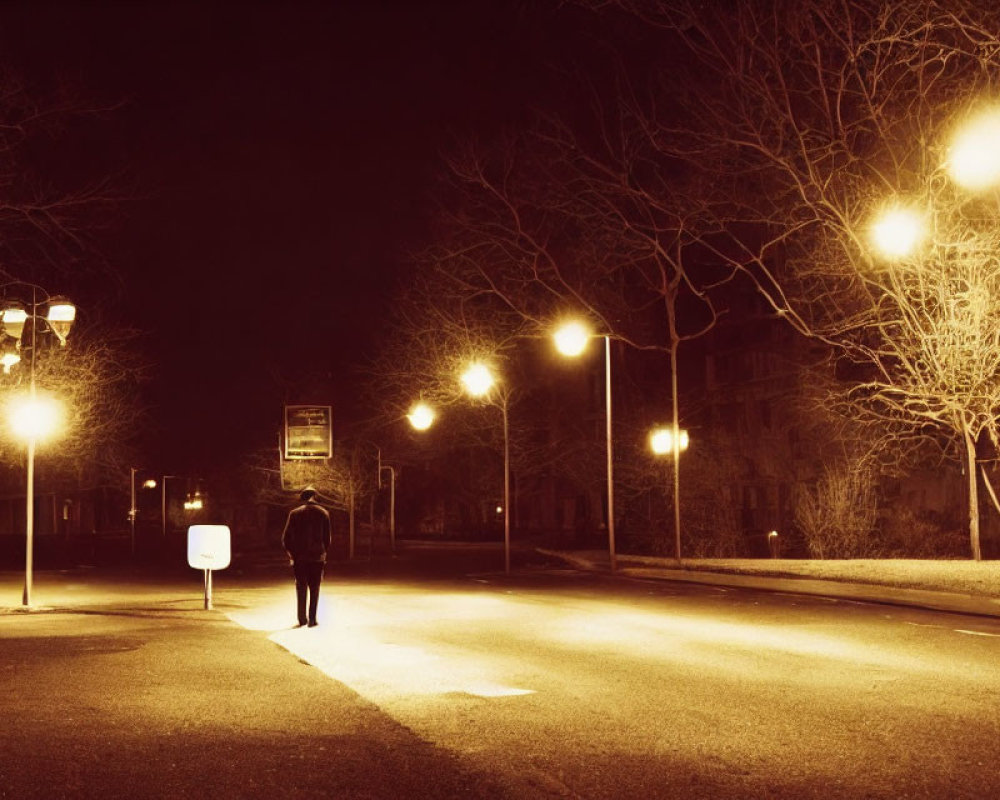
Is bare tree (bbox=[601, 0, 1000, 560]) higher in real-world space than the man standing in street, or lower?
higher

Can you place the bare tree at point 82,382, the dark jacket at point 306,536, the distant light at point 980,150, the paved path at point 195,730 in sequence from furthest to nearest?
the bare tree at point 82,382, the distant light at point 980,150, the dark jacket at point 306,536, the paved path at point 195,730

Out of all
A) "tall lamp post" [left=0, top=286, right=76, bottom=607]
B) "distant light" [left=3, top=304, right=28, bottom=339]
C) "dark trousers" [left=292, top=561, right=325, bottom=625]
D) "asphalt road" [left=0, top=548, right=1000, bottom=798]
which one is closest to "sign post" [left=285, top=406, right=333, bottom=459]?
"tall lamp post" [left=0, top=286, right=76, bottom=607]

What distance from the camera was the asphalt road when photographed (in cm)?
666

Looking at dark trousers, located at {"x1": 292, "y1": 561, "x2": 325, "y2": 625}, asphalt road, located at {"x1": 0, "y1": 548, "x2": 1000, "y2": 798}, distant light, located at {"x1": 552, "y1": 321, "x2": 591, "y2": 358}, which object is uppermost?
distant light, located at {"x1": 552, "y1": 321, "x2": 591, "y2": 358}

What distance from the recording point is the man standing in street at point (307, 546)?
1605 centimetres

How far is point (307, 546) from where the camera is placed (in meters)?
16.0

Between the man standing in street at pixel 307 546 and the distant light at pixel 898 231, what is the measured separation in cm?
1121

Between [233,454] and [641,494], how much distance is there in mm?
35596

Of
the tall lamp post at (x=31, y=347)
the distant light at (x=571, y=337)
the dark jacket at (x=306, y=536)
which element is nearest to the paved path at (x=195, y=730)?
the dark jacket at (x=306, y=536)

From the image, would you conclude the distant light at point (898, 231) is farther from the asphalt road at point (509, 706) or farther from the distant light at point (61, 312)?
the distant light at point (61, 312)

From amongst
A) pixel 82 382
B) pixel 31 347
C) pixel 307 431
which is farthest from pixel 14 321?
pixel 307 431

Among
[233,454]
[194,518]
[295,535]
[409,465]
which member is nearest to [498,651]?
[295,535]

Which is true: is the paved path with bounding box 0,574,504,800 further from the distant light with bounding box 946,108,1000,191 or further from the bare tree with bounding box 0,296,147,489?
the bare tree with bounding box 0,296,147,489

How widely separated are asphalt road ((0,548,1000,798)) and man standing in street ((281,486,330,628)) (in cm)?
52
